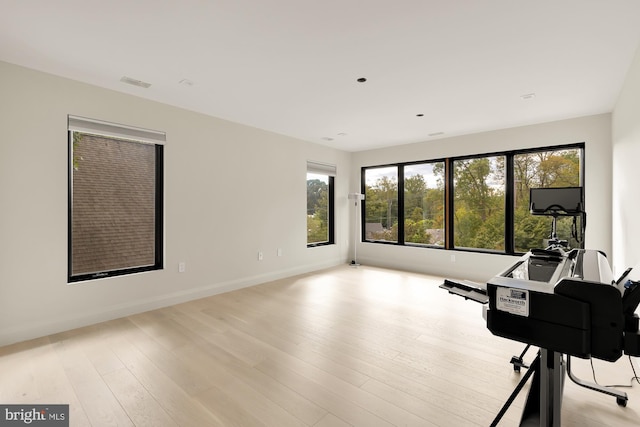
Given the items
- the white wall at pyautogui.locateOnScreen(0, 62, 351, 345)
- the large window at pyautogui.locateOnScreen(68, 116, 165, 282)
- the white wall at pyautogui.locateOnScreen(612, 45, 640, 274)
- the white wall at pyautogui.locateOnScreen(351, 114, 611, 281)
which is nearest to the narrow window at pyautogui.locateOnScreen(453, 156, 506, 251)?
the white wall at pyautogui.locateOnScreen(351, 114, 611, 281)

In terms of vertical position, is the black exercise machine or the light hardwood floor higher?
the black exercise machine

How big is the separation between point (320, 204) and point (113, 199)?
360cm

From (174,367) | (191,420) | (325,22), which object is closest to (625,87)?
(325,22)

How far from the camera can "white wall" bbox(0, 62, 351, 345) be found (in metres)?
2.75

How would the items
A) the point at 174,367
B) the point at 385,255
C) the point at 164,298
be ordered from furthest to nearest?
the point at 385,255 → the point at 164,298 → the point at 174,367

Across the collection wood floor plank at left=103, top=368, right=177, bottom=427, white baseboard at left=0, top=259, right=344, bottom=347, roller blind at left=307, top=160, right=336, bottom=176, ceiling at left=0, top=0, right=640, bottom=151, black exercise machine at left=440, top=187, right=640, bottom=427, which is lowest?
wood floor plank at left=103, top=368, right=177, bottom=427

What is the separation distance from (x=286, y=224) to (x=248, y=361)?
3016 millimetres

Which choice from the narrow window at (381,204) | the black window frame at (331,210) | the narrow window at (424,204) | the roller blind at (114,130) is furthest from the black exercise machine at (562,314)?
the black window frame at (331,210)

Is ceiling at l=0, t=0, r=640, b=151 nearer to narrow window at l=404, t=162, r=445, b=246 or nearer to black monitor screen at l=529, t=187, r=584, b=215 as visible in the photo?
black monitor screen at l=529, t=187, r=584, b=215

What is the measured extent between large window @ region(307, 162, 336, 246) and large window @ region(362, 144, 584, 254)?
84cm

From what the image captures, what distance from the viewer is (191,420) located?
1.78 meters

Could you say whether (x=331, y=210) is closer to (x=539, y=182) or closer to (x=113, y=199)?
(x=539, y=182)

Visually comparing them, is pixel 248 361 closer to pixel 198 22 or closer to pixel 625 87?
pixel 198 22

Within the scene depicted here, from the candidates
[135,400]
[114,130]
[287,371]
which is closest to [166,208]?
[114,130]
